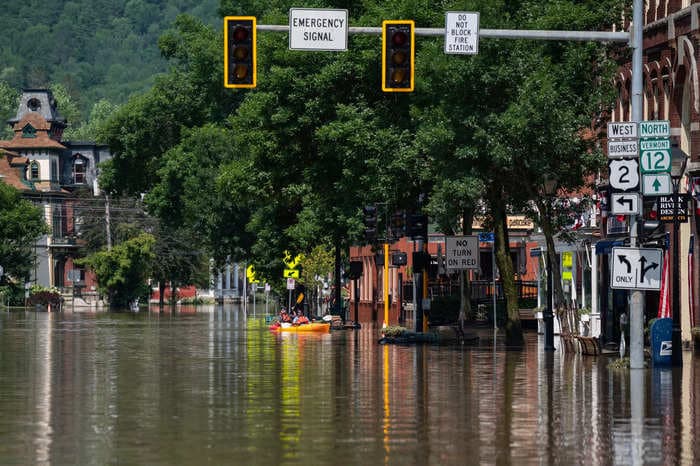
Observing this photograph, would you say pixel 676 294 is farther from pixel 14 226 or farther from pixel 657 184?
pixel 14 226

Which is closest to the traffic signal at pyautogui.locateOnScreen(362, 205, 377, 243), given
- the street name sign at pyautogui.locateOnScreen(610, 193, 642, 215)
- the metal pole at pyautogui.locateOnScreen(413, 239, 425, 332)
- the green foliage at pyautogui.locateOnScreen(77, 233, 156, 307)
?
the metal pole at pyautogui.locateOnScreen(413, 239, 425, 332)

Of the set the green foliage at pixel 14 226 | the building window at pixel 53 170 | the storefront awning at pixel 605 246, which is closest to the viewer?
the storefront awning at pixel 605 246

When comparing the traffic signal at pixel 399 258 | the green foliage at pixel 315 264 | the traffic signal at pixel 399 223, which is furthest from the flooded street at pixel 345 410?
the green foliage at pixel 315 264

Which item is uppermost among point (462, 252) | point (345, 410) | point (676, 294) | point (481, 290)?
point (462, 252)

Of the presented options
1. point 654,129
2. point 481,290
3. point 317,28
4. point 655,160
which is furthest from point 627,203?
point 481,290

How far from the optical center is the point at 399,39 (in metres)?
28.0

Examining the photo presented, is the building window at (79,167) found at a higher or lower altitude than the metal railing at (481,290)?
higher

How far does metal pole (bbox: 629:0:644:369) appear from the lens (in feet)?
101

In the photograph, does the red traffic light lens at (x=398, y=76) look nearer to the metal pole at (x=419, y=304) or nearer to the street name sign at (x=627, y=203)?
the street name sign at (x=627, y=203)

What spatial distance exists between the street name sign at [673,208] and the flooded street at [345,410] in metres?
3.07

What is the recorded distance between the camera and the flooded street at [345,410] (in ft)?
56.0

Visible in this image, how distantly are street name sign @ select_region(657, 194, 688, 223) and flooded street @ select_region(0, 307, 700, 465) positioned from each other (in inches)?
121

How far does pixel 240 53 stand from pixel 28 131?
16526cm

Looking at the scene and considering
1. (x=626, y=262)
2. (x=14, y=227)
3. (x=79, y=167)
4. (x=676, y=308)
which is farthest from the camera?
(x=79, y=167)
